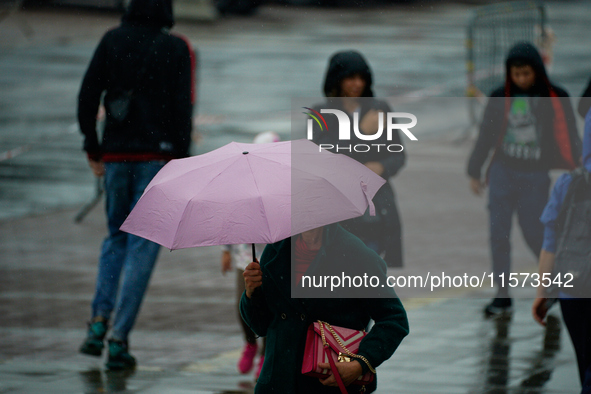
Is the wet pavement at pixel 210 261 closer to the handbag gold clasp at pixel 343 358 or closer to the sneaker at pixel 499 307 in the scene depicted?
the sneaker at pixel 499 307

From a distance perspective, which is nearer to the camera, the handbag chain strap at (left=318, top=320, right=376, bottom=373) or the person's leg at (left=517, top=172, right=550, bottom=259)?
the handbag chain strap at (left=318, top=320, right=376, bottom=373)

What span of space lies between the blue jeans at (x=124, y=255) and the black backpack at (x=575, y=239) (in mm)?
2490

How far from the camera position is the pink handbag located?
11.2 ft

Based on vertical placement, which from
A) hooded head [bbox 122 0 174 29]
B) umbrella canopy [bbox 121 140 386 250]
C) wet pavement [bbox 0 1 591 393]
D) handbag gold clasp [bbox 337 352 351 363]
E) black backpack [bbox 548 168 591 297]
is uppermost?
hooded head [bbox 122 0 174 29]

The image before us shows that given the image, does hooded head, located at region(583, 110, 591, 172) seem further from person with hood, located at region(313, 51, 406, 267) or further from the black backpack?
person with hood, located at region(313, 51, 406, 267)

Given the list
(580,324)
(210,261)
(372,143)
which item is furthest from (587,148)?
(210,261)

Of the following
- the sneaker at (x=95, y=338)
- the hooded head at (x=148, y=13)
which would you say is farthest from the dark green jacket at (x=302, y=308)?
the hooded head at (x=148, y=13)

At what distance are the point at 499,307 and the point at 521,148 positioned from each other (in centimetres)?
113

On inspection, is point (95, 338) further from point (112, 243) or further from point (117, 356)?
point (112, 243)

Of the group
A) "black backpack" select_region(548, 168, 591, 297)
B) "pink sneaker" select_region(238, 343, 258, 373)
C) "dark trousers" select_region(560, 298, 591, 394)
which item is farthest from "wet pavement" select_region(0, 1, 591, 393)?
"black backpack" select_region(548, 168, 591, 297)

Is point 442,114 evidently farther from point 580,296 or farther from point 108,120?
point 580,296

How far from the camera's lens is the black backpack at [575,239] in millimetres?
4016

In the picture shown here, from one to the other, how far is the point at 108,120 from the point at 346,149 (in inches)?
68.3

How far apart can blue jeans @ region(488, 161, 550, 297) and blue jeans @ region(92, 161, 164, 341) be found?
252 centimetres
